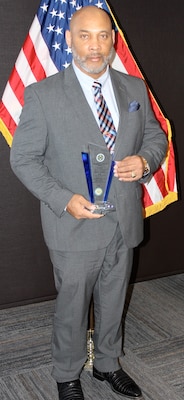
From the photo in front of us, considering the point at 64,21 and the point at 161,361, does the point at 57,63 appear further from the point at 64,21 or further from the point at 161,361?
the point at 161,361

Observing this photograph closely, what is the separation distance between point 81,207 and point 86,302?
1.67ft

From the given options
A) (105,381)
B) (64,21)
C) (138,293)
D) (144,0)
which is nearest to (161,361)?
(105,381)

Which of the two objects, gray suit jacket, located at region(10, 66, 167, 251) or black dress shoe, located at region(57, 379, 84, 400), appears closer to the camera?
gray suit jacket, located at region(10, 66, 167, 251)

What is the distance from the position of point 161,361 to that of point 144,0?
2.21 meters

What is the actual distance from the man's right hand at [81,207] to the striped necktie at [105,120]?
240 mm

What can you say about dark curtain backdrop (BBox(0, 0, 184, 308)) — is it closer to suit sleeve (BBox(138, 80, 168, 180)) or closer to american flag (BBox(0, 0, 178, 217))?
american flag (BBox(0, 0, 178, 217))

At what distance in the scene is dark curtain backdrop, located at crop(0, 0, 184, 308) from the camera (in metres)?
3.01

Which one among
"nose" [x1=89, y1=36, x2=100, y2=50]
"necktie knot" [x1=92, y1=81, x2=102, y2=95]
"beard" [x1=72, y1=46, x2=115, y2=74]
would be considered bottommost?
"necktie knot" [x1=92, y1=81, x2=102, y2=95]

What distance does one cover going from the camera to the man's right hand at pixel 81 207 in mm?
1911

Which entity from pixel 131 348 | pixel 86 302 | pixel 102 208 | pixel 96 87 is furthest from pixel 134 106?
pixel 131 348

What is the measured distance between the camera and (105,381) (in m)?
2.49

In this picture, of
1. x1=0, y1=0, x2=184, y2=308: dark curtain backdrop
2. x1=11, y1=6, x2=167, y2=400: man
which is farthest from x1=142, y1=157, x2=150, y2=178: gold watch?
x1=0, y1=0, x2=184, y2=308: dark curtain backdrop

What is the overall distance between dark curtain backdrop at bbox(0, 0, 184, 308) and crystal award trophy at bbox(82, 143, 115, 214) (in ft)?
4.17

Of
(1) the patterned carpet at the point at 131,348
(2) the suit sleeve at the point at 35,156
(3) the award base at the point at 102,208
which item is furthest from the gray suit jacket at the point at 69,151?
(1) the patterned carpet at the point at 131,348
